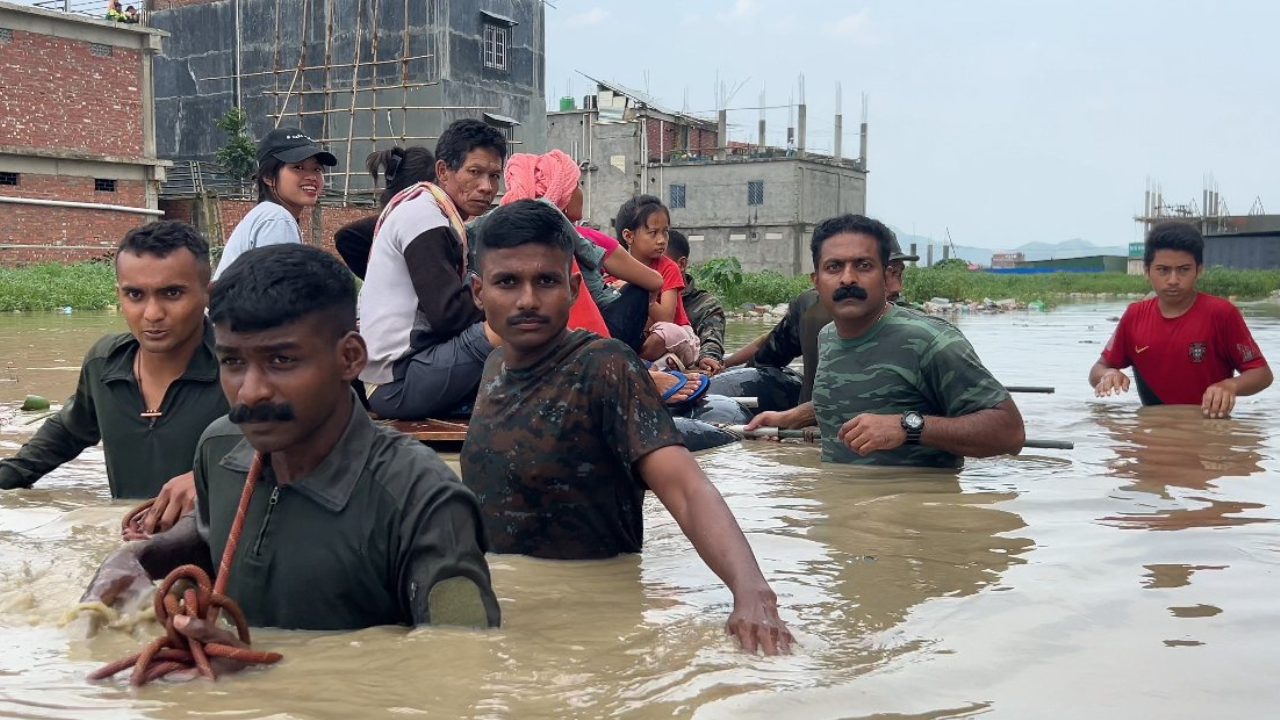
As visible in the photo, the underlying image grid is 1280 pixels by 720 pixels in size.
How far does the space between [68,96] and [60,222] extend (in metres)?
2.77

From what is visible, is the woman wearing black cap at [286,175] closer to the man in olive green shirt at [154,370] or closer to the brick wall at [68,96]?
the man in olive green shirt at [154,370]

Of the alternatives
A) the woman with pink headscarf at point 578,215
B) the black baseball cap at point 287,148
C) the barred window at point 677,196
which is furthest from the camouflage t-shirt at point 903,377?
the barred window at point 677,196

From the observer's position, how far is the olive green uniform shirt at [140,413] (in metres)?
4.37

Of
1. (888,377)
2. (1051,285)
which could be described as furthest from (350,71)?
(888,377)

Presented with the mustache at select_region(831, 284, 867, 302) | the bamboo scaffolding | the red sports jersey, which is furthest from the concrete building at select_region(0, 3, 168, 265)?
the mustache at select_region(831, 284, 867, 302)

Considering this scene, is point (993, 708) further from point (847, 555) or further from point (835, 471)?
point (835, 471)

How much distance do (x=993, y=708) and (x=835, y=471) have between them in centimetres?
314

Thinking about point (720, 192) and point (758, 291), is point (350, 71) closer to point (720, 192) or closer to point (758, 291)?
point (758, 291)

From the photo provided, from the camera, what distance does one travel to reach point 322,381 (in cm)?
262

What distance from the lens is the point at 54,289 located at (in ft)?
61.1

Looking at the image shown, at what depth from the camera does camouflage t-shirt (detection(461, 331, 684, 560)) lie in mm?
3346

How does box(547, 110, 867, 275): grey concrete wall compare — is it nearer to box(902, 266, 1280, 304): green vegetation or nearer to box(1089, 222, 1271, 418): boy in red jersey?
box(902, 266, 1280, 304): green vegetation

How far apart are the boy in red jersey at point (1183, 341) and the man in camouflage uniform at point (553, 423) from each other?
472 centimetres

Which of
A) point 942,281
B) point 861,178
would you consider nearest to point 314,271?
point 942,281
